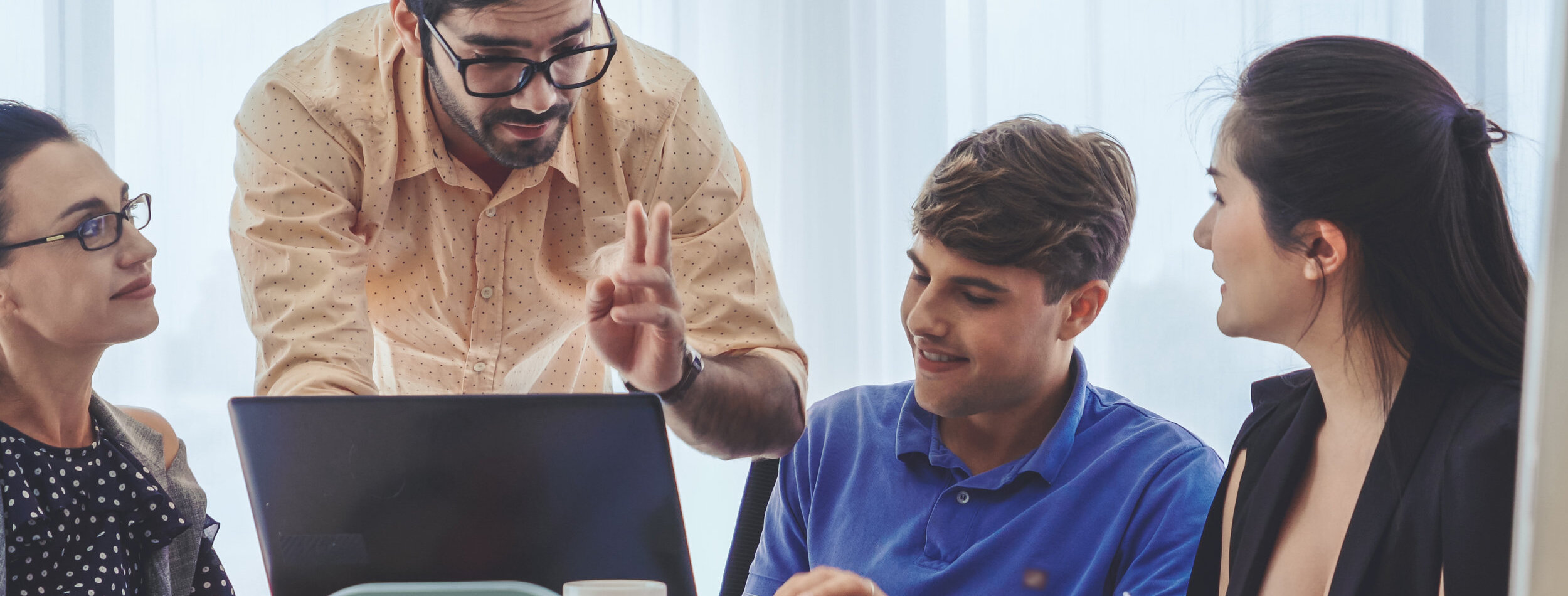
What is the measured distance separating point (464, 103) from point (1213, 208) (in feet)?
2.83

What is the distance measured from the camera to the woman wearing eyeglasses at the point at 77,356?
1.33m

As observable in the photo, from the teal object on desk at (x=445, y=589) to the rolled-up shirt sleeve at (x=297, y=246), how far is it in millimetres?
510

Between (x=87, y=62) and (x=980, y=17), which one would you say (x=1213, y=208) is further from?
(x=87, y=62)

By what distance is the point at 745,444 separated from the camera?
145 centimetres

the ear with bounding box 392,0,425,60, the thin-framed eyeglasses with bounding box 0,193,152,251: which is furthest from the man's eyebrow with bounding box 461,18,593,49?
the thin-framed eyeglasses with bounding box 0,193,152,251

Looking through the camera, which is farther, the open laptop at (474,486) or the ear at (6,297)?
the ear at (6,297)

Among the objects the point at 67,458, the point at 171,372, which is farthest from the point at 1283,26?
the point at 171,372

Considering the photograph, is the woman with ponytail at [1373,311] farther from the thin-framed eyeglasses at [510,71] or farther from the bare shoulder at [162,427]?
the bare shoulder at [162,427]

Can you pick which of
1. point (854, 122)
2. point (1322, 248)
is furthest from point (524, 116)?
point (854, 122)

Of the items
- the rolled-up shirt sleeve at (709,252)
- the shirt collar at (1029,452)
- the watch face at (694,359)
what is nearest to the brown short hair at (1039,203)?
the shirt collar at (1029,452)

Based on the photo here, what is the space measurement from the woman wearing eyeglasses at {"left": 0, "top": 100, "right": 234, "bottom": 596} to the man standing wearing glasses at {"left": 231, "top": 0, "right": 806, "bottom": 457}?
142 mm

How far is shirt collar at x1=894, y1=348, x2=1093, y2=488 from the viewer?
4.55 ft

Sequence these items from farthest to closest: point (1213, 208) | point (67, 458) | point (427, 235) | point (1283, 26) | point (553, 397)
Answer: point (1283, 26) → point (427, 235) → point (67, 458) → point (1213, 208) → point (553, 397)

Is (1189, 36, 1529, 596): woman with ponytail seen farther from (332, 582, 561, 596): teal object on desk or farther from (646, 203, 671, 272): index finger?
(332, 582, 561, 596): teal object on desk
